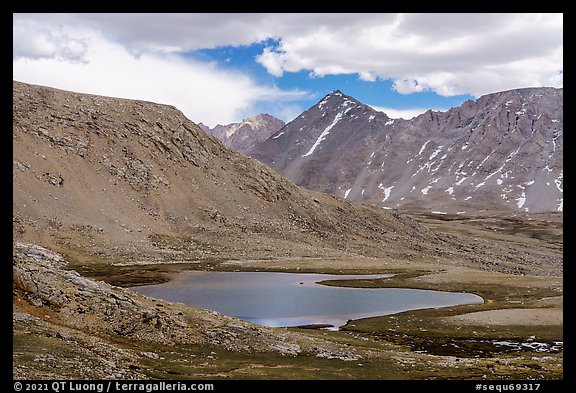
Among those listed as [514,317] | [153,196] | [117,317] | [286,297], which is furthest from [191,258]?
[117,317]

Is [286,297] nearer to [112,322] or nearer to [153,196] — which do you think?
[112,322]

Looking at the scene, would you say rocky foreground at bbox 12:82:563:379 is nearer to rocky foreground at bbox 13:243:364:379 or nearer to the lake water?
rocky foreground at bbox 13:243:364:379

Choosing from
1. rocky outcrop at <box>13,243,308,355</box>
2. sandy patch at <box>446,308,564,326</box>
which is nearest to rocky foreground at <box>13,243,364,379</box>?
rocky outcrop at <box>13,243,308,355</box>

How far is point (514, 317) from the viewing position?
65562mm

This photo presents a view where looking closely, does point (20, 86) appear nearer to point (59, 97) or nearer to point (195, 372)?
point (59, 97)

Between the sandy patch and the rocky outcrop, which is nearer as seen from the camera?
the rocky outcrop

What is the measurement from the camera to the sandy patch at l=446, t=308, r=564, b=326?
6322cm

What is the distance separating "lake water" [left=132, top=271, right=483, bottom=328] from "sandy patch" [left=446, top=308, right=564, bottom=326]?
9.25 metres

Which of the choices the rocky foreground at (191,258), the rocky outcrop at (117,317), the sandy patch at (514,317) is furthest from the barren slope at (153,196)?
the rocky outcrop at (117,317)

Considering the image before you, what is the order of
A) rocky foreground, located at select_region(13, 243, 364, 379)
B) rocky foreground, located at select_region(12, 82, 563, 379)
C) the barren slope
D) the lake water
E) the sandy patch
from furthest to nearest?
the barren slope
the lake water
the sandy patch
rocky foreground, located at select_region(13, 243, 364, 379)
rocky foreground, located at select_region(12, 82, 563, 379)

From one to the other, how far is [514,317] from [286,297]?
29601mm
